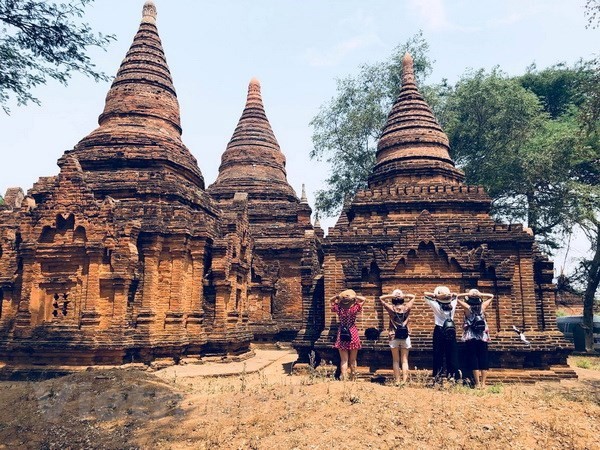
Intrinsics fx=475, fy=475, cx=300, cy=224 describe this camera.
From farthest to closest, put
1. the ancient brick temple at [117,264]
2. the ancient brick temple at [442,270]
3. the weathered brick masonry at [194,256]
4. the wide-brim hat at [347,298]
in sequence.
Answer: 1. the ancient brick temple at [117,264]
2. the weathered brick masonry at [194,256]
3. the ancient brick temple at [442,270]
4. the wide-brim hat at [347,298]

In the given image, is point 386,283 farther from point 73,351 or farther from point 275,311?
point 275,311

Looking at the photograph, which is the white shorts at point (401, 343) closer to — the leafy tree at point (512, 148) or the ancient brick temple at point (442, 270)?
the ancient brick temple at point (442, 270)

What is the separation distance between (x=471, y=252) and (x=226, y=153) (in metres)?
18.7

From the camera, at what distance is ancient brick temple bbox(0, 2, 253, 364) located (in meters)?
14.0

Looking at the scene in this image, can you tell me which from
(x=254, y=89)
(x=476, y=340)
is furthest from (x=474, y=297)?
(x=254, y=89)

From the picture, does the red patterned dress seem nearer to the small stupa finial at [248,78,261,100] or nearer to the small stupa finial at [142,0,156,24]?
the small stupa finial at [142,0,156,24]

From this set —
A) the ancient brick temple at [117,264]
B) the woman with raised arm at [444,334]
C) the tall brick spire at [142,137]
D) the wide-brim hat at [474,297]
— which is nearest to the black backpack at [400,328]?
the woman with raised arm at [444,334]

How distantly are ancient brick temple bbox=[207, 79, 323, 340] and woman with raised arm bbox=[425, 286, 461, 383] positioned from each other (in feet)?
31.7

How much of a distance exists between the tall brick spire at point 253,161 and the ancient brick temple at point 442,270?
12.7 m

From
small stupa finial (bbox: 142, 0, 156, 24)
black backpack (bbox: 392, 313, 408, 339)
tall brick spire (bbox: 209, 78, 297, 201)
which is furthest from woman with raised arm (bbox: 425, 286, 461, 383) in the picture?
small stupa finial (bbox: 142, 0, 156, 24)

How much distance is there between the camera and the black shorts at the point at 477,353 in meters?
9.65

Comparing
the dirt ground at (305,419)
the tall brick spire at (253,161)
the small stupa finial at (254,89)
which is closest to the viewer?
the dirt ground at (305,419)

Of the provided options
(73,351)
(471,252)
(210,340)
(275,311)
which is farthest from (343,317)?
(275,311)

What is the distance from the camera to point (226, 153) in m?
28.9
